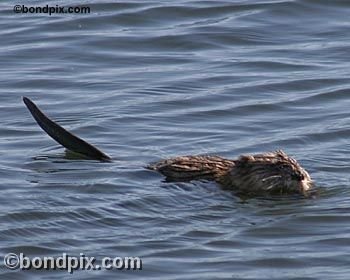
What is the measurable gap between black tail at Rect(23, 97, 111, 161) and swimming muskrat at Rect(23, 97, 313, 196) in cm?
48

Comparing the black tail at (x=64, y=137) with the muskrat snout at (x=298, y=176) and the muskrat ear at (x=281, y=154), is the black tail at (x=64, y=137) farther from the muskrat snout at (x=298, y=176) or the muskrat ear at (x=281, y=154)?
the muskrat snout at (x=298, y=176)

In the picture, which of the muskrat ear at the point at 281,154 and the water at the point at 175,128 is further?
the muskrat ear at the point at 281,154

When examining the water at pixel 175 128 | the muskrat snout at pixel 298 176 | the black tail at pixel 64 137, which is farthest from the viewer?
the black tail at pixel 64 137

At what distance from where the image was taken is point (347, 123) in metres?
14.3

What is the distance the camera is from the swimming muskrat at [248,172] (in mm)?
12461

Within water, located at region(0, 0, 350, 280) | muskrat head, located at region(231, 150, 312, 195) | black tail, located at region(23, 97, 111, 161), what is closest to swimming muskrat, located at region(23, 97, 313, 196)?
muskrat head, located at region(231, 150, 312, 195)

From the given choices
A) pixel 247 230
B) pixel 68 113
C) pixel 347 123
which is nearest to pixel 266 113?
pixel 347 123

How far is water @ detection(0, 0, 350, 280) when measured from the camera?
436 inches

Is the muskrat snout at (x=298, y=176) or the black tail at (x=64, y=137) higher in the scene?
the black tail at (x=64, y=137)

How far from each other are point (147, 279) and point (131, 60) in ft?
21.3

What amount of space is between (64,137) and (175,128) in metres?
1.44

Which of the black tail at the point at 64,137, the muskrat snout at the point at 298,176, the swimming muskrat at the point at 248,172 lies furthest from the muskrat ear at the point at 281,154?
the black tail at the point at 64,137

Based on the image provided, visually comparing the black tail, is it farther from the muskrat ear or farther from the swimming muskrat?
the muskrat ear

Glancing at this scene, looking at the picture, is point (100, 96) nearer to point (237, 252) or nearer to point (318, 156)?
point (318, 156)
